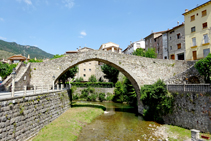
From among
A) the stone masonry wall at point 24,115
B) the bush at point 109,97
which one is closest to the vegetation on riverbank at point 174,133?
the stone masonry wall at point 24,115

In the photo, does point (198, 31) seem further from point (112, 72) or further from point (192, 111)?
point (112, 72)

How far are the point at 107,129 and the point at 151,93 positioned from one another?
587 cm

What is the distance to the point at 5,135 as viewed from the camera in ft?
22.4

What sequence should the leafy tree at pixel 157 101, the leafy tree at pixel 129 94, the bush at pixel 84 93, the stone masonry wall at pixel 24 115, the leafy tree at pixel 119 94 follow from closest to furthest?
the stone masonry wall at pixel 24 115, the leafy tree at pixel 157 101, the leafy tree at pixel 129 94, the leafy tree at pixel 119 94, the bush at pixel 84 93

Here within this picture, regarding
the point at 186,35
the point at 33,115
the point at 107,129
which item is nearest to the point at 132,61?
the point at 107,129

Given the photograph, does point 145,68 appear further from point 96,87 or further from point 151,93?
point 96,87

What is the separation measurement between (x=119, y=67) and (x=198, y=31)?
16800 mm

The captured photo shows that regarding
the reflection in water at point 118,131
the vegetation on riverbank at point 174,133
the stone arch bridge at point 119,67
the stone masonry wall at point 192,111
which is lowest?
the reflection in water at point 118,131

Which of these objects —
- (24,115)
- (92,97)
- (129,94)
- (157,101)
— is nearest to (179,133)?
(157,101)

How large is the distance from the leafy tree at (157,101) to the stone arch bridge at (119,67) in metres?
3.03

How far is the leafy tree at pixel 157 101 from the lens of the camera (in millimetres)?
13531

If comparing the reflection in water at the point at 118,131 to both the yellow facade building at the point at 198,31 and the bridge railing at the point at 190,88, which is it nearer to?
the bridge railing at the point at 190,88

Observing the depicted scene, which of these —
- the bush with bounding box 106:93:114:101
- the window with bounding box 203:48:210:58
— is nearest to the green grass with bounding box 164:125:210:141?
the window with bounding box 203:48:210:58

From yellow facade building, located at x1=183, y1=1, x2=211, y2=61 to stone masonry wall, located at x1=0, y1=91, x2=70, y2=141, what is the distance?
83.5 feet
